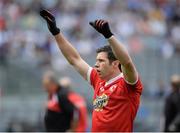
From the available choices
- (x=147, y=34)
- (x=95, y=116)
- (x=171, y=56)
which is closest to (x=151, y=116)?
(x=171, y=56)

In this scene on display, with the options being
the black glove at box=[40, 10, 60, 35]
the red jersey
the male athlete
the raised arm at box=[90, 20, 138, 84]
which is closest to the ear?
the male athlete

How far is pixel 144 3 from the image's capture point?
22.8m

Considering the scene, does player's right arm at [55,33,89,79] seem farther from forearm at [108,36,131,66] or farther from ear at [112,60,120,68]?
forearm at [108,36,131,66]

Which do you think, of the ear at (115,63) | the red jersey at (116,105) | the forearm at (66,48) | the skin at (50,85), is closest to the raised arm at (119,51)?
the red jersey at (116,105)

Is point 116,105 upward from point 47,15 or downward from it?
downward

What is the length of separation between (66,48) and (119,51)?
3.71ft

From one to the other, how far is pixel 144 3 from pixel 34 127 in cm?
827

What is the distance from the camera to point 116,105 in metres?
7.65

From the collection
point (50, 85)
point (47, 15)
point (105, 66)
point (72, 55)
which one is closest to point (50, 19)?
point (47, 15)

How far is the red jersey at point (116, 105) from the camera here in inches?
299

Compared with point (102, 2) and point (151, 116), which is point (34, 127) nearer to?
point (151, 116)

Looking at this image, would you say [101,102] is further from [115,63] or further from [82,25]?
[82,25]

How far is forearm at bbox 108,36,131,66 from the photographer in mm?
7141

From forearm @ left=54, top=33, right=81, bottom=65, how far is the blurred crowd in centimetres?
990
